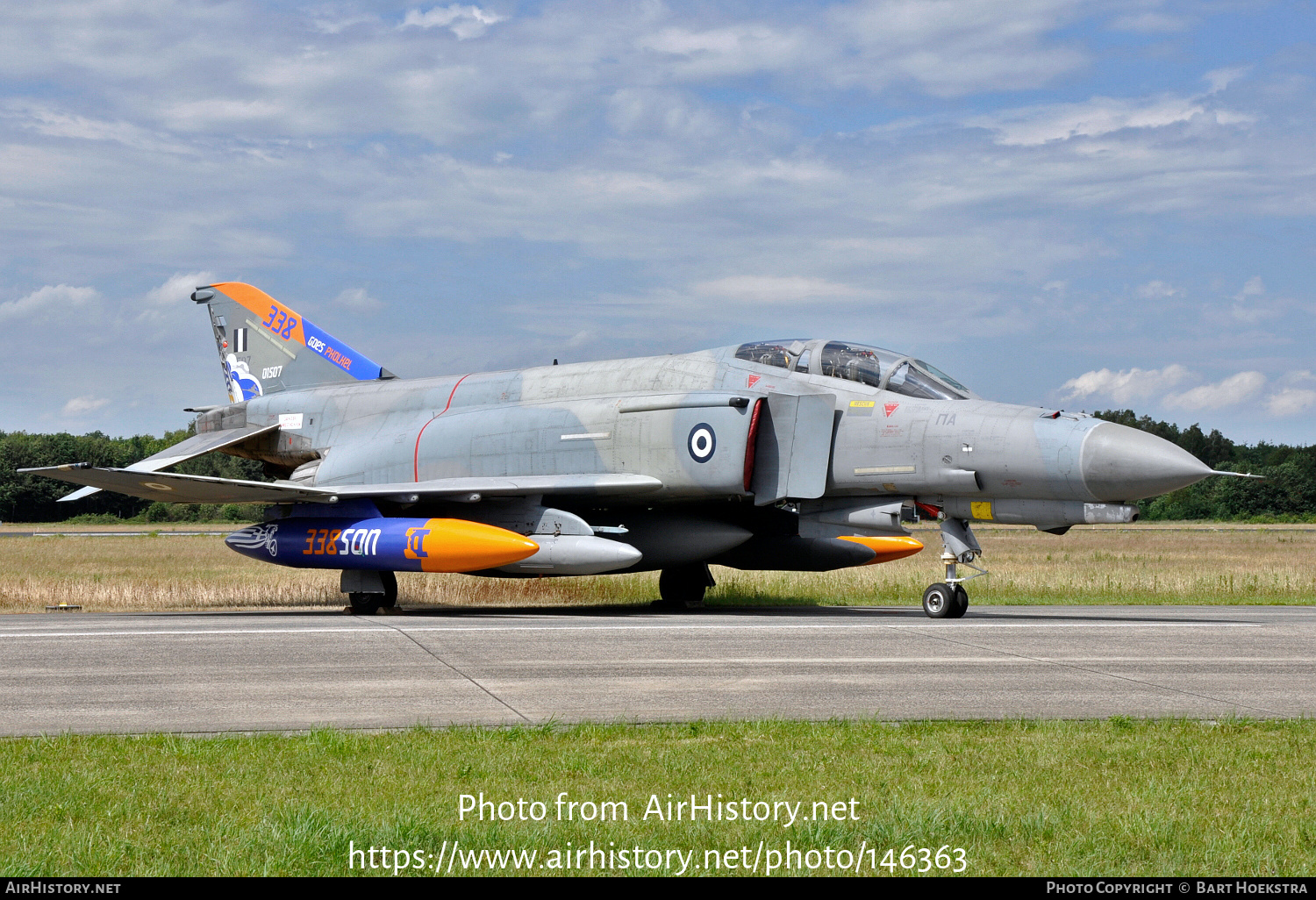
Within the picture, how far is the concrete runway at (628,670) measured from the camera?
25.0 ft

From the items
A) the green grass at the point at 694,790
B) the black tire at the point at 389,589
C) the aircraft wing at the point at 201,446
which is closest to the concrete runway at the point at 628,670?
the green grass at the point at 694,790

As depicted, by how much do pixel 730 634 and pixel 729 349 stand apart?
5346mm

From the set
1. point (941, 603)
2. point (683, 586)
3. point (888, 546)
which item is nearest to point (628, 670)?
point (941, 603)

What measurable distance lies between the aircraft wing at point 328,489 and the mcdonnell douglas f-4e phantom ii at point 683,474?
0.04 meters

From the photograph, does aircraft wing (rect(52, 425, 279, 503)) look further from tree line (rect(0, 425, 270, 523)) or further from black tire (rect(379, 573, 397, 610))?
tree line (rect(0, 425, 270, 523))

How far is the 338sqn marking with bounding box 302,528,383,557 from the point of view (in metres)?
16.5

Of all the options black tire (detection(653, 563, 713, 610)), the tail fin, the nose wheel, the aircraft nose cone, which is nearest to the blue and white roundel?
the nose wheel

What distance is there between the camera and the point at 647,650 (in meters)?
10.9

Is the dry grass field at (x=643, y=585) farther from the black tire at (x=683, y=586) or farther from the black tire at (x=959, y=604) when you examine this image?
the black tire at (x=959, y=604)

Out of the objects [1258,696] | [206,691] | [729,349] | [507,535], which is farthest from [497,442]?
[1258,696]

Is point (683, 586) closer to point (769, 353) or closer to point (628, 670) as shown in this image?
point (769, 353)

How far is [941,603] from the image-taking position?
1423 centimetres

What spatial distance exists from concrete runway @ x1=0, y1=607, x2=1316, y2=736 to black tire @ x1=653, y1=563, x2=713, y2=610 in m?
3.92

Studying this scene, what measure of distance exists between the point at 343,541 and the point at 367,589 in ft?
3.26
